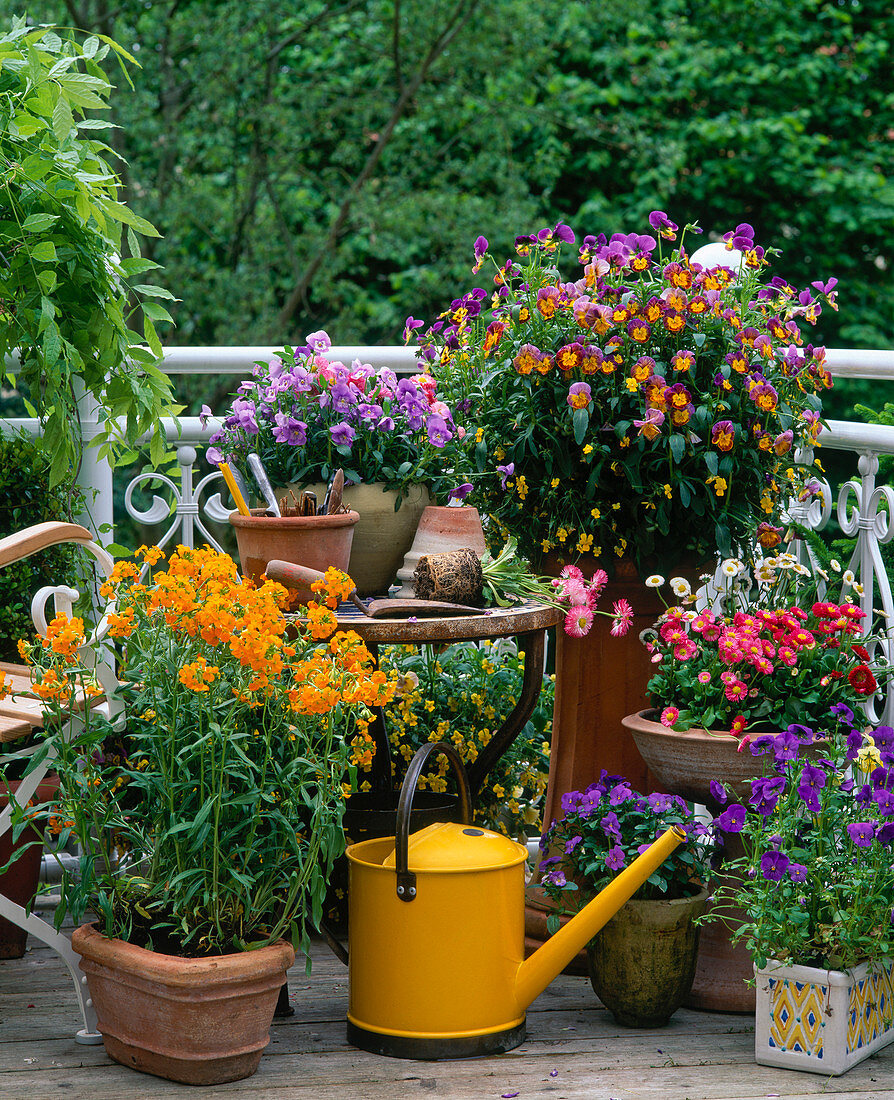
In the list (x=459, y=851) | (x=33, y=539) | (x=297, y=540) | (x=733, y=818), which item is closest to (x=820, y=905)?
(x=733, y=818)

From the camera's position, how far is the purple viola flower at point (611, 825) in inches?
83.5

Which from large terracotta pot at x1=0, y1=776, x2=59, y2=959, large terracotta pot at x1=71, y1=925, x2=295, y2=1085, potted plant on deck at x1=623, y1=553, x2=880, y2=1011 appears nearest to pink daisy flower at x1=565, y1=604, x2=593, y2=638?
potted plant on deck at x1=623, y1=553, x2=880, y2=1011

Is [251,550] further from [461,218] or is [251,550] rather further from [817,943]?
[461,218]

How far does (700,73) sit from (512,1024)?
24.1ft

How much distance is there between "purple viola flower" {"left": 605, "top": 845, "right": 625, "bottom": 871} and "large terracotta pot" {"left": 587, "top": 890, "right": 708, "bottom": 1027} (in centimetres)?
7

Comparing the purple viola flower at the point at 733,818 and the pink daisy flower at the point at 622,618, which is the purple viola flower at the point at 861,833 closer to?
the purple viola flower at the point at 733,818

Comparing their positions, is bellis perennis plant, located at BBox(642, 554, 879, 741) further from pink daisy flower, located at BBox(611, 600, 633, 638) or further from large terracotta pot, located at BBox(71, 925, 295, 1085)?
large terracotta pot, located at BBox(71, 925, 295, 1085)

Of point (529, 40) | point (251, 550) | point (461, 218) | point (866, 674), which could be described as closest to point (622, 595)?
point (866, 674)

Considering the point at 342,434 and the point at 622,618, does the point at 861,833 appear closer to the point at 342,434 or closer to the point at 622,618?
the point at 622,618

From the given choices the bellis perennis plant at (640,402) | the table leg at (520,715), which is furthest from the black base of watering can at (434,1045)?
the bellis perennis plant at (640,402)

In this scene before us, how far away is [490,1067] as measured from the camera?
78.0 inches

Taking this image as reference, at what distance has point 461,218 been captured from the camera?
6.93 m

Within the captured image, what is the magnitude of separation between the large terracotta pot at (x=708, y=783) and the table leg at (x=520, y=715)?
260 millimetres

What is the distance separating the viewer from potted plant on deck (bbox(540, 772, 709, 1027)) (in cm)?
209
